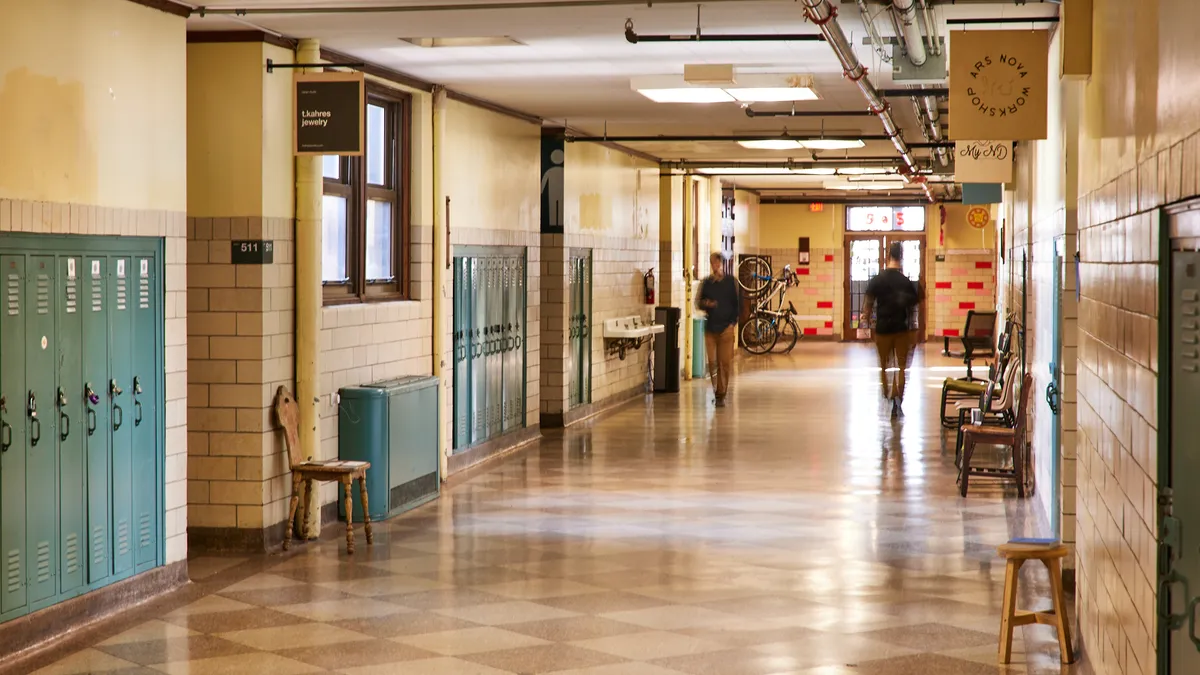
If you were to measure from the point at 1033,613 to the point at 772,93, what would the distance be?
191 inches

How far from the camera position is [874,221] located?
27609mm

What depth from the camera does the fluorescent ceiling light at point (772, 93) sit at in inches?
363

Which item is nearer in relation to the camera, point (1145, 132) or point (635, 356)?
point (1145, 132)

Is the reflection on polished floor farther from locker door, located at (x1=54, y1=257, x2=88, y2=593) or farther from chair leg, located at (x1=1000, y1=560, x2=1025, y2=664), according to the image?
locker door, located at (x1=54, y1=257, x2=88, y2=593)

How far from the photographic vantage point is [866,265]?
1093 inches

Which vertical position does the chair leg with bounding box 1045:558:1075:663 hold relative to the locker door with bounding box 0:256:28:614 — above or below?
below

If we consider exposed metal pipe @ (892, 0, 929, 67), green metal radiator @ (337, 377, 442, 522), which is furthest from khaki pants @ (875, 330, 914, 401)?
exposed metal pipe @ (892, 0, 929, 67)

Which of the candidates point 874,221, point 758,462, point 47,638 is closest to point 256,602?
point 47,638

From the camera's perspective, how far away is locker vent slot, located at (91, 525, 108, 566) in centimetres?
614

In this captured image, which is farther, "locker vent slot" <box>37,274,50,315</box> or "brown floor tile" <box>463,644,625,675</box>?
"locker vent slot" <box>37,274,50,315</box>

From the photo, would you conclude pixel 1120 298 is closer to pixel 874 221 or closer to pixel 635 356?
pixel 635 356

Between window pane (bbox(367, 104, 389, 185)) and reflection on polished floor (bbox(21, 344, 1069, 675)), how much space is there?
2.24 meters

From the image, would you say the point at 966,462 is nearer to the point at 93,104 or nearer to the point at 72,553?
the point at 72,553

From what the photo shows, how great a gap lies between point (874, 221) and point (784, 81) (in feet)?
61.5
